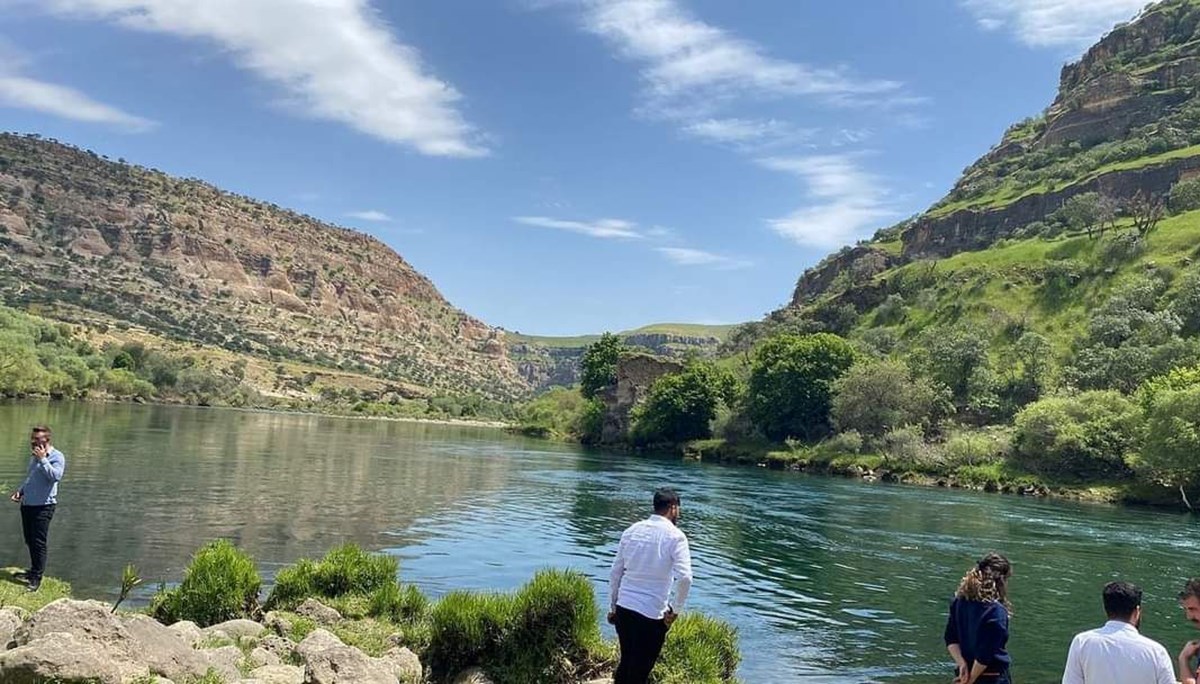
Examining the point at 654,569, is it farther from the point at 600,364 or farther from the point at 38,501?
the point at 600,364

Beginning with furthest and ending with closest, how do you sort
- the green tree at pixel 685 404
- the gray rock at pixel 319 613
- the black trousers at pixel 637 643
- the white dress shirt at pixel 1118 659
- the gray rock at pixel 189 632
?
the green tree at pixel 685 404
the gray rock at pixel 319 613
the gray rock at pixel 189 632
the black trousers at pixel 637 643
the white dress shirt at pixel 1118 659

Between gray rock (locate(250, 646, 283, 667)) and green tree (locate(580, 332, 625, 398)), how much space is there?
394 feet

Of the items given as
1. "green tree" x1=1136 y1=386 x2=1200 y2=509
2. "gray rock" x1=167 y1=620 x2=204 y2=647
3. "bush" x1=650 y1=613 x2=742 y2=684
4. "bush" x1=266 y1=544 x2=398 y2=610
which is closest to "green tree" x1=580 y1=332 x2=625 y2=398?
"green tree" x1=1136 y1=386 x2=1200 y2=509

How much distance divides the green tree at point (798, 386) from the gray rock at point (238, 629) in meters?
84.3

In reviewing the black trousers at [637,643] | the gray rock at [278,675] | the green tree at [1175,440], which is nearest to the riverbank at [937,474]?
the green tree at [1175,440]

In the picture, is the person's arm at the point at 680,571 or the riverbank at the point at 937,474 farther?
the riverbank at the point at 937,474

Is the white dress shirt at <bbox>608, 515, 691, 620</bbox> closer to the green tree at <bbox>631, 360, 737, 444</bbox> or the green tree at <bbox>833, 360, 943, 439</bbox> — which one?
the green tree at <bbox>833, 360, 943, 439</bbox>

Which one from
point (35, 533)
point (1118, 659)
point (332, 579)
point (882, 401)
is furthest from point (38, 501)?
point (882, 401)

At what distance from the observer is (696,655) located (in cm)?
1312

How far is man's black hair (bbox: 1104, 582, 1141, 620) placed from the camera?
23.4 feet

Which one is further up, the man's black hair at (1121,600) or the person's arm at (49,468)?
the man's black hair at (1121,600)

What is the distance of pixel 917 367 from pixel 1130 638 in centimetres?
9810

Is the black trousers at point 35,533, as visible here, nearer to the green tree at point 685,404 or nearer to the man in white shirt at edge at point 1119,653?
the man in white shirt at edge at point 1119,653

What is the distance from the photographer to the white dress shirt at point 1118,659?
Answer: 6809 mm
